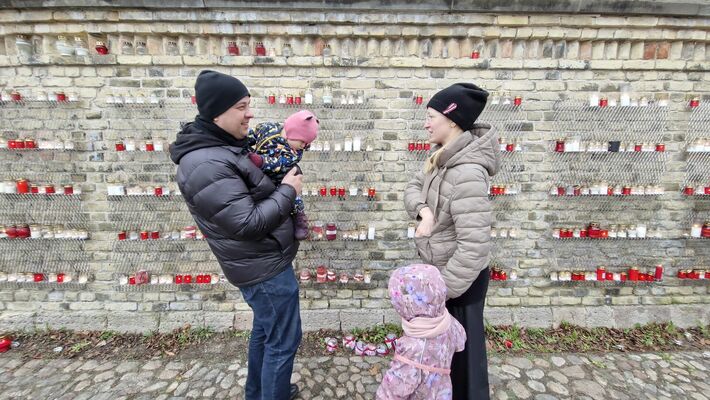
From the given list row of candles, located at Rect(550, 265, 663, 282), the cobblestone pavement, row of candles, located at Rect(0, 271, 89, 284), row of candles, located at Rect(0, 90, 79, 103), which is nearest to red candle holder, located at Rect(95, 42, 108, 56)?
row of candles, located at Rect(0, 90, 79, 103)

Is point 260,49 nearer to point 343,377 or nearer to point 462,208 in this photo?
point 462,208

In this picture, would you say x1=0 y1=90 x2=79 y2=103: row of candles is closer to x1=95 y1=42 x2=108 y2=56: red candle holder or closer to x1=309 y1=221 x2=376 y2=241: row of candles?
x1=95 y1=42 x2=108 y2=56: red candle holder

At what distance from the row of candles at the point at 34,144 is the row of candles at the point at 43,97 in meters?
0.43

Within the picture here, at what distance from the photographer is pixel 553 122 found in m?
3.77

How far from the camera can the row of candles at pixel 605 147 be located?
3699mm

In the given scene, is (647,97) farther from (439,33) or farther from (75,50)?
(75,50)

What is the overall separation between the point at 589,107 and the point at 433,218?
2.80 meters

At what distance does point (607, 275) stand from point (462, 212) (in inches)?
124

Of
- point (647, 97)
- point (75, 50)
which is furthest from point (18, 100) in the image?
point (647, 97)

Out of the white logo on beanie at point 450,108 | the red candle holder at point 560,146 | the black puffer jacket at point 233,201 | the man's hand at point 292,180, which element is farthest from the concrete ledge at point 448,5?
the man's hand at point 292,180

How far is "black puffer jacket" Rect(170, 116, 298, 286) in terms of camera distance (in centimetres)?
189

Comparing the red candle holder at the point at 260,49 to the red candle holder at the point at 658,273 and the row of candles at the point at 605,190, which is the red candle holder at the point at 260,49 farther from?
the red candle holder at the point at 658,273

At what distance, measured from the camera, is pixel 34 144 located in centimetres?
361

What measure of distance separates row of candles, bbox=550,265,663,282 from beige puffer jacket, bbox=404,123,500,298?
247 centimetres
